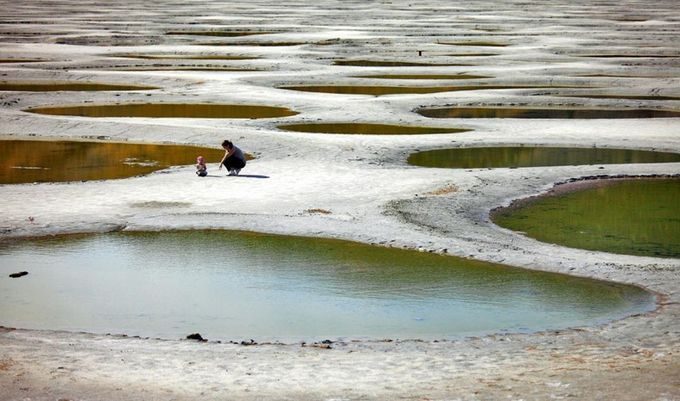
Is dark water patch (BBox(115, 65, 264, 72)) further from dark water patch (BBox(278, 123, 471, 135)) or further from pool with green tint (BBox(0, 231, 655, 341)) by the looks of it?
pool with green tint (BBox(0, 231, 655, 341))

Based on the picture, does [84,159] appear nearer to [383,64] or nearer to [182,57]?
[383,64]

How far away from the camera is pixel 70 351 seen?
10.8 m

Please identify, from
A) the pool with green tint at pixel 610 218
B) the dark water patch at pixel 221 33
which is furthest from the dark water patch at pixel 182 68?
the pool with green tint at pixel 610 218

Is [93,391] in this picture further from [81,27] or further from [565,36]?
[81,27]

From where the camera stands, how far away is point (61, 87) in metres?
37.2

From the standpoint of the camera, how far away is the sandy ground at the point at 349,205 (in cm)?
981

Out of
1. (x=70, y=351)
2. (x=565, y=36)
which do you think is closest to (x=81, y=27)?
(x=565, y=36)

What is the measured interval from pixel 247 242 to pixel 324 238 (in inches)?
37.7

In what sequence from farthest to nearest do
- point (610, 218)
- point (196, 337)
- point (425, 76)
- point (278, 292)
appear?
point (425, 76), point (610, 218), point (278, 292), point (196, 337)

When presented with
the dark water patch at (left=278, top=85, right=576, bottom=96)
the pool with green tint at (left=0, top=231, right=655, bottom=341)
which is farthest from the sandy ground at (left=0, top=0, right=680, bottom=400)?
the dark water patch at (left=278, top=85, right=576, bottom=96)

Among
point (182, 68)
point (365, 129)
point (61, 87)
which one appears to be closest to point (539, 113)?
point (365, 129)

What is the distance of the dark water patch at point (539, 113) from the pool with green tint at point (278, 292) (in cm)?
1506

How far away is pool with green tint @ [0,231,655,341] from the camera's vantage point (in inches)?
476

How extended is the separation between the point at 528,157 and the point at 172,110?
10792mm
